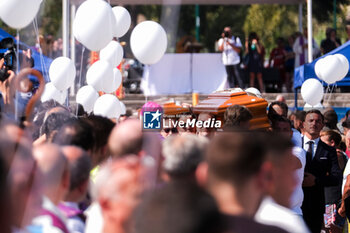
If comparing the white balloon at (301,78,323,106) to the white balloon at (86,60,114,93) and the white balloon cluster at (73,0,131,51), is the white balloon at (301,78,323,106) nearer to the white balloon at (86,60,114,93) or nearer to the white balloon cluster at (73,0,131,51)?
the white balloon at (86,60,114,93)

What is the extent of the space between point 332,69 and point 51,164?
300 inches

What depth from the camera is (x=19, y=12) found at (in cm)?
527

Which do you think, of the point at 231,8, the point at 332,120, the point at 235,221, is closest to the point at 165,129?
the point at 235,221

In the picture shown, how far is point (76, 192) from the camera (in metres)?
3.01

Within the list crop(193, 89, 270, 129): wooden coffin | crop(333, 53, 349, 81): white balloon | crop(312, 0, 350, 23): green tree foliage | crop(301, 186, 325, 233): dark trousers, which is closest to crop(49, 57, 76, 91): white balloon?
crop(193, 89, 270, 129): wooden coffin

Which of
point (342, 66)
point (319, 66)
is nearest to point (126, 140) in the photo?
point (342, 66)

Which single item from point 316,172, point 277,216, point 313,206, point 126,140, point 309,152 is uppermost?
point 126,140

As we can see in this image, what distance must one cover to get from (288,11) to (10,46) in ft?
98.1

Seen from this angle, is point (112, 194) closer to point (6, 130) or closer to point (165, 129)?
point (6, 130)

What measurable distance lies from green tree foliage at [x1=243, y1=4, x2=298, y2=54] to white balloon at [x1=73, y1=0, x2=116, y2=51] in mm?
29284

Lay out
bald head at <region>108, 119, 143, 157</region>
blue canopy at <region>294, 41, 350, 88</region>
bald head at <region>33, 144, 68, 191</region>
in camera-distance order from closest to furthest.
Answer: bald head at <region>33, 144, 68, 191</region> < bald head at <region>108, 119, 143, 157</region> < blue canopy at <region>294, 41, 350, 88</region>

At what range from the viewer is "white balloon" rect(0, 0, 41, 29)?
17.3ft

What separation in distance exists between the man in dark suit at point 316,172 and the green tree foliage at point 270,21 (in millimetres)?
28868

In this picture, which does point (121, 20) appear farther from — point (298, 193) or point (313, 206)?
point (298, 193)
